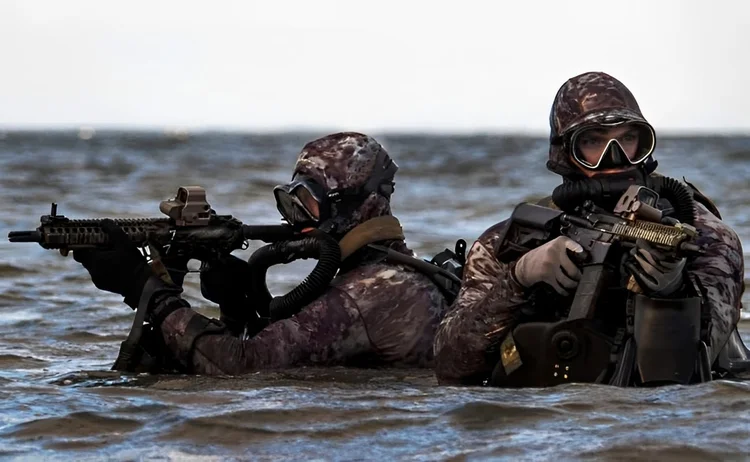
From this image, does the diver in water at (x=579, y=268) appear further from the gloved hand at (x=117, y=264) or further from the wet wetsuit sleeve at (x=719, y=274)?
the gloved hand at (x=117, y=264)

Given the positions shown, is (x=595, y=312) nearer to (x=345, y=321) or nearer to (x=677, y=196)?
(x=677, y=196)

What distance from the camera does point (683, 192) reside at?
5648 mm

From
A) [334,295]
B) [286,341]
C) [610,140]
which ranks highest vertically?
[610,140]

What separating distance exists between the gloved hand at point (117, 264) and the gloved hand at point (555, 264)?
224 cm

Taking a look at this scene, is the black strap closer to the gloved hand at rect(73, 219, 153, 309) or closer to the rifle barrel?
the gloved hand at rect(73, 219, 153, 309)

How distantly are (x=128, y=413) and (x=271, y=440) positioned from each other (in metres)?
0.85

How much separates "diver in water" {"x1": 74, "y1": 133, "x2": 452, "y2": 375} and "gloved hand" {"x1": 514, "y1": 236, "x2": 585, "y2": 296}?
62.5 inches

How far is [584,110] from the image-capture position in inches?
227

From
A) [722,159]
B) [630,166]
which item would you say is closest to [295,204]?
[630,166]

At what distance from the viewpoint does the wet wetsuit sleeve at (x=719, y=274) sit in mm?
5586

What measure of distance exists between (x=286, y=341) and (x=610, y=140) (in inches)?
78.5

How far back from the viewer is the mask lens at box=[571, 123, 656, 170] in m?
5.62

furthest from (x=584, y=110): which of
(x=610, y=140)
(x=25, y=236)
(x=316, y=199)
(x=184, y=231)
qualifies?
(x=25, y=236)

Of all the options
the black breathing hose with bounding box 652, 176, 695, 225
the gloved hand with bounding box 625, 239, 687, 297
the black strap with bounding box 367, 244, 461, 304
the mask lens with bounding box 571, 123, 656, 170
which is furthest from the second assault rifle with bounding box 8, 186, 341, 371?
the gloved hand with bounding box 625, 239, 687, 297
